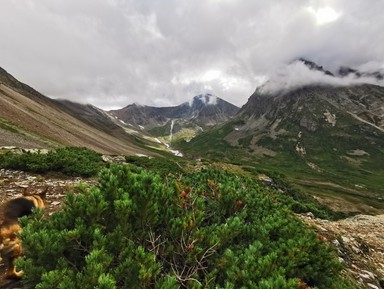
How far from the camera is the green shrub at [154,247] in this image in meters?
5.21

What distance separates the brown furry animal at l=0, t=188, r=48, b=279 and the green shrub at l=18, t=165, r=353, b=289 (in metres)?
1.72

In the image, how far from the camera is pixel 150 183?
703cm

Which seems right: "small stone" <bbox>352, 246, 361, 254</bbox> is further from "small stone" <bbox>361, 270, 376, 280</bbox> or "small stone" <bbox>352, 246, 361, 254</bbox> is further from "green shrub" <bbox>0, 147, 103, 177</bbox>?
"green shrub" <bbox>0, 147, 103, 177</bbox>

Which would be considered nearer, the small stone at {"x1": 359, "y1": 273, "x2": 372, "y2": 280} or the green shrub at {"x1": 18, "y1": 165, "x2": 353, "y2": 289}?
the green shrub at {"x1": 18, "y1": 165, "x2": 353, "y2": 289}

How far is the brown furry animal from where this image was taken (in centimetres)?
739

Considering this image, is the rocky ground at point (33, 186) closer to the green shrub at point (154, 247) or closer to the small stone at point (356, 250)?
the green shrub at point (154, 247)

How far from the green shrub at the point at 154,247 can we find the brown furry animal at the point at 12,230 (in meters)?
1.72

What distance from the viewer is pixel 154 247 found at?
5961mm

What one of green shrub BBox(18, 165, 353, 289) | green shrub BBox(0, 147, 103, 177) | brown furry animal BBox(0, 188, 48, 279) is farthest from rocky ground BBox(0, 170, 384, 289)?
green shrub BBox(18, 165, 353, 289)

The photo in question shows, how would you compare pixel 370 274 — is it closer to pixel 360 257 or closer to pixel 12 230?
pixel 360 257

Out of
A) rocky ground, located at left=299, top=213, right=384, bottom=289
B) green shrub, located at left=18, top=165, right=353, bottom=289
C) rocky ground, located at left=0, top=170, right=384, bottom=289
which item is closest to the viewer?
green shrub, located at left=18, top=165, right=353, bottom=289

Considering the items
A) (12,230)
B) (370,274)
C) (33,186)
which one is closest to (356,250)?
(370,274)

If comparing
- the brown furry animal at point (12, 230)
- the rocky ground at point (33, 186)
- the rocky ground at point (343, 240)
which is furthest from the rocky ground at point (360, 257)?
the rocky ground at point (33, 186)

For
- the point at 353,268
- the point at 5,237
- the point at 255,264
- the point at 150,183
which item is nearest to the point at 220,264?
the point at 255,264
